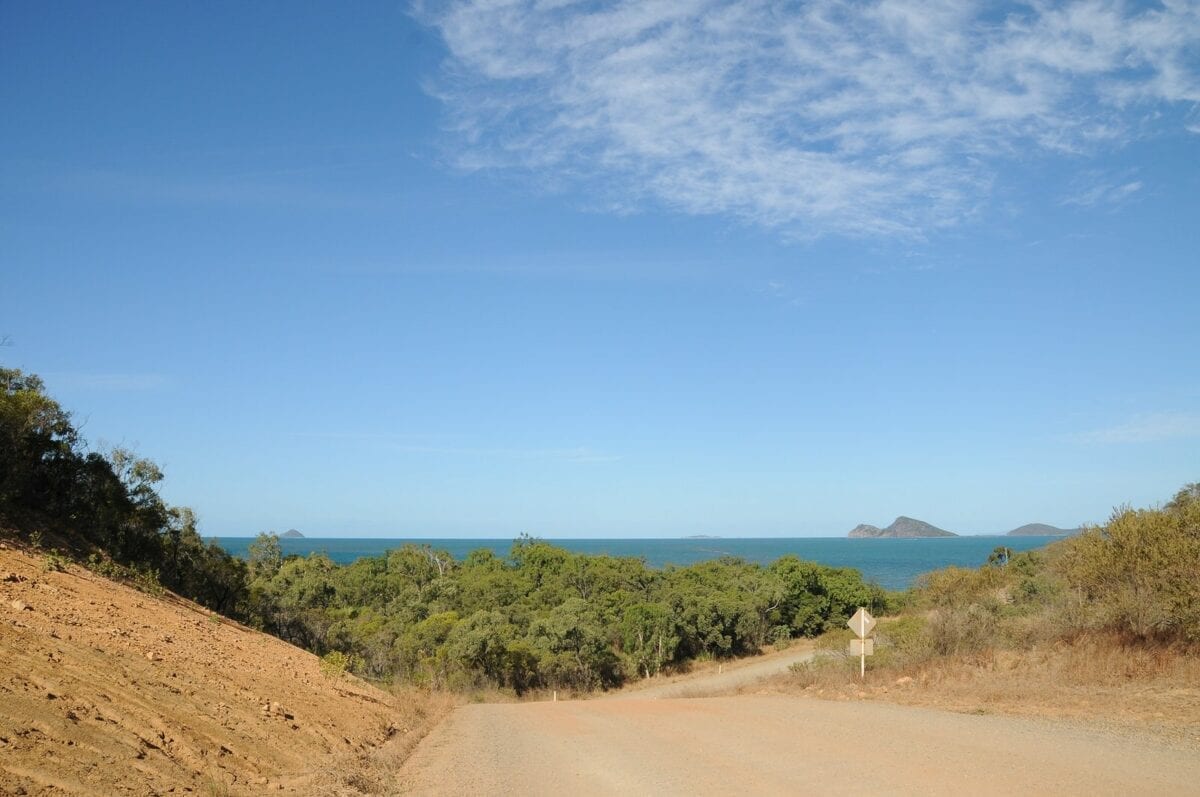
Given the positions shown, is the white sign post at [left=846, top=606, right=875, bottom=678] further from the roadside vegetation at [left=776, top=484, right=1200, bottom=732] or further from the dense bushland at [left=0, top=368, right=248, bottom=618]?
the dense bushland at [left=0, top=368, right=248, bottom=618]

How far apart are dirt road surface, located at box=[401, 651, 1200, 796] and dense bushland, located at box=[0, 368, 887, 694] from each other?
24.1 ft

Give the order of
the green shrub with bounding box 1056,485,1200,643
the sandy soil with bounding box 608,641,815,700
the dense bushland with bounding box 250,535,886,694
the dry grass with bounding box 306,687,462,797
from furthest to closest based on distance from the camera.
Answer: the sandy soil with bounding box 608,641,815,700, the dense bushland with bounding box 250,535,886,694, the green shrub with bounding box 1056,485,1200,643, the dry grass with bounding box 306,687,462,797

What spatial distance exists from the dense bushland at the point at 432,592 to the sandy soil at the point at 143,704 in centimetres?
255

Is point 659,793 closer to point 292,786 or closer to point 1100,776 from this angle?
point 292,786

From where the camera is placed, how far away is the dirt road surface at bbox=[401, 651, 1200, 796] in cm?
930

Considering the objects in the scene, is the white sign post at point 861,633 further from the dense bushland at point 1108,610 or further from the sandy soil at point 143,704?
the sandy soil at point 143,704

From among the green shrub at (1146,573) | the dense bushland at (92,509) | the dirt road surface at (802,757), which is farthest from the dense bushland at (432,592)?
the green shrub at (1146,573)

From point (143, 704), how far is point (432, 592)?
183 ft

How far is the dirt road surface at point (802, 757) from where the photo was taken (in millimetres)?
9297

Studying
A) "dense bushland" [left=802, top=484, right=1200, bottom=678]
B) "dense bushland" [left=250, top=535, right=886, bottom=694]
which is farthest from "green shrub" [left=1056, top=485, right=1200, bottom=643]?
"dense bushland" [left=250, top=535, right=886, bottom=694]

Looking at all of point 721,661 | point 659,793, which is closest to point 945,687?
point 659,793

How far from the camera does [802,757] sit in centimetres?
1115

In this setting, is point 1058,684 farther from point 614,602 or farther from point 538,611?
point 614,602

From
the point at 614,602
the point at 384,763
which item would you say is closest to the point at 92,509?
the point at 384,763
